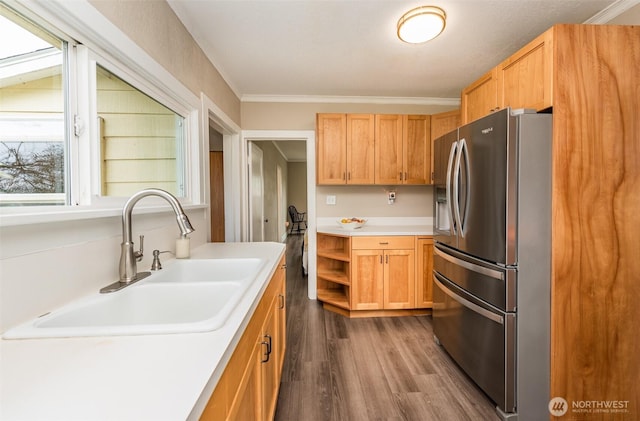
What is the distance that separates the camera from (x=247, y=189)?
328 centimetres

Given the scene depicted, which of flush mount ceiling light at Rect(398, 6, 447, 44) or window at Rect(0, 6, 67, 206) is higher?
flush mount ceiling light at Rect(398, 6, 447, 44)

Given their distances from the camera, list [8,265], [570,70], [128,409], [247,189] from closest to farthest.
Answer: [128,409], [8,265], [570,70], [247,189]

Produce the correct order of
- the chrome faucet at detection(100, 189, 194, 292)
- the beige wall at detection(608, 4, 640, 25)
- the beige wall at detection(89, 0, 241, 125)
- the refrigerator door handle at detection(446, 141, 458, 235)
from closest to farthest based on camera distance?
the chrome faucet at detection(100, 189, 194, 292)
the beige wall at detection(89, 0, 241, 125)
the beige wall at detection(608, 4, 640, 25)
the refrigerator door handle at detection(446, 141, 458, 235)

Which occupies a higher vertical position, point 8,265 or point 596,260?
point 8,265

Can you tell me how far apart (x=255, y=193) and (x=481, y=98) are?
2.72m

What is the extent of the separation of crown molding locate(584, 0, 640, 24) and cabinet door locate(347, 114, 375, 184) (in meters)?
1.79

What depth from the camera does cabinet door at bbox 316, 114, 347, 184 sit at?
3072 millimetres

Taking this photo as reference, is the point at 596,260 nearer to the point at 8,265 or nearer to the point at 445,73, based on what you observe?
the point at 445,73

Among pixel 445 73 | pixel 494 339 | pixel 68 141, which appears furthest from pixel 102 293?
pixel 445 73

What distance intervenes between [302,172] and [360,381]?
8.42m

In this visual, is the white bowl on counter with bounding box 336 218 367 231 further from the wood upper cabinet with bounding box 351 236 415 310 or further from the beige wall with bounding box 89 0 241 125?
the beige wall with bounding box 89 0 241 125

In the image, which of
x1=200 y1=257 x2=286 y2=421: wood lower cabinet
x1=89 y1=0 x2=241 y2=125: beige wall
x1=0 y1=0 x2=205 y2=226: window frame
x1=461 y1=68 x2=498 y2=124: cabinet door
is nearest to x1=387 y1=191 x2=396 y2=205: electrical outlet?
x1=461 y1=68 x2=498 y2=124: cabinet door

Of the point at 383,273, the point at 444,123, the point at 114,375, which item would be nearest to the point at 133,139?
the point at 114,375

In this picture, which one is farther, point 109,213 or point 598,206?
point 598,206
